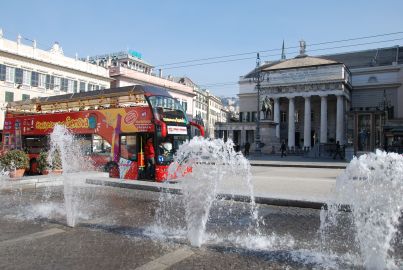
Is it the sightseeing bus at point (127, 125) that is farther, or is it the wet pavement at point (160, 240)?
the sightseeing bus at point (127, 125)

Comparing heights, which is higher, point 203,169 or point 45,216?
point 203,169

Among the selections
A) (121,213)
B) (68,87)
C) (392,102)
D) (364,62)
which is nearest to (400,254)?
(121,213)

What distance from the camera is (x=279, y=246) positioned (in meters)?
5.77

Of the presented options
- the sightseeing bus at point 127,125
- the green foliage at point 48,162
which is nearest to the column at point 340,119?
the sightseeing bus at point 127,125

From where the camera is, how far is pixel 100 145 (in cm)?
1587

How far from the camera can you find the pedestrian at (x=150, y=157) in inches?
586

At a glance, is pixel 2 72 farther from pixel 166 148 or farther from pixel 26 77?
pixel 166 148

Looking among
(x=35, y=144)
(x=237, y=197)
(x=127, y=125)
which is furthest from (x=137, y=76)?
(x=237, y=197)

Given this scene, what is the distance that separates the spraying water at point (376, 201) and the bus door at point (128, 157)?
10.9 m

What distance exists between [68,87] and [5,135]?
33.8 metres

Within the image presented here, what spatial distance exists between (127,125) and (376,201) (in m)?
11.6

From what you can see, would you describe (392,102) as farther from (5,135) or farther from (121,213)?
(121,213)

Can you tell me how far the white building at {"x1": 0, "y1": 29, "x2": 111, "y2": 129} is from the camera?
4456 centimetres

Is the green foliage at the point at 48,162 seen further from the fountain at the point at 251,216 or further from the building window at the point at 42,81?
the building window at the point at 42,81
